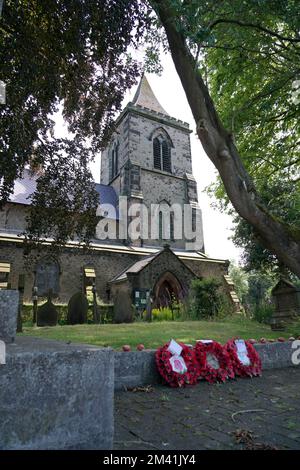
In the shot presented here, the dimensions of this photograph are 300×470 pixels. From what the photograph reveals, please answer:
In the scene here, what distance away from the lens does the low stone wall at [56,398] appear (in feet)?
6.08

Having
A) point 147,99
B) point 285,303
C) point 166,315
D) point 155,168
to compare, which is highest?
point 147,99

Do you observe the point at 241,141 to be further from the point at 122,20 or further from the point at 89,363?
the point at 89,363

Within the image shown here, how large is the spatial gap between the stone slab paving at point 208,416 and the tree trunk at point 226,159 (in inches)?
77.5

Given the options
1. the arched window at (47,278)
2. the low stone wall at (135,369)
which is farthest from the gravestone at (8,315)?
the arched window at (47,278)

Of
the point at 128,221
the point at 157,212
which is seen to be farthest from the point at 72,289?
the point at 157,212

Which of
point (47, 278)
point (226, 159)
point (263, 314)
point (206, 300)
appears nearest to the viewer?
point (226, 159)

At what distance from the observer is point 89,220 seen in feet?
27.8

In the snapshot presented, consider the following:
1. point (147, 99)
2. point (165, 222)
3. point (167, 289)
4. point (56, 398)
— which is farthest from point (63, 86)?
point (147, 99)

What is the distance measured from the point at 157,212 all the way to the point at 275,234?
22930 mm

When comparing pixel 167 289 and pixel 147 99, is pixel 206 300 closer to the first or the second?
pixel 167 289

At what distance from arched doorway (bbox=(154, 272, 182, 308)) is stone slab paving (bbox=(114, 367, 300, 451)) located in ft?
52.1

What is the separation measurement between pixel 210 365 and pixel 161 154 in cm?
2762

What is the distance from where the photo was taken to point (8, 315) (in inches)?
97.6

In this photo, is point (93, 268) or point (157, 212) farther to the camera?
point (157, 212)
